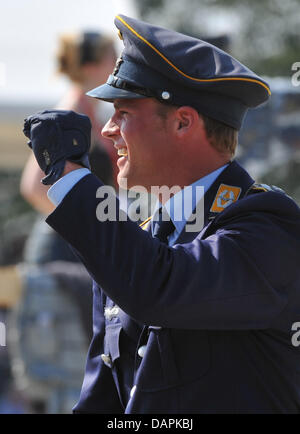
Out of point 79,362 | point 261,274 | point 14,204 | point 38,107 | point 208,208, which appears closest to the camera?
point 261,274

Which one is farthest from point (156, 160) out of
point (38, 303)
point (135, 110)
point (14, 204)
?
point (14, 204)

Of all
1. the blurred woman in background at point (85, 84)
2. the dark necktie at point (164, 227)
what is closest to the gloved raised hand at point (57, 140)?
the dark necktie at point (164, 227)

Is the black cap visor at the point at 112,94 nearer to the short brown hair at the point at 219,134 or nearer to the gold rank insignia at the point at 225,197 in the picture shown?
the short brown hair at the point at 219,134

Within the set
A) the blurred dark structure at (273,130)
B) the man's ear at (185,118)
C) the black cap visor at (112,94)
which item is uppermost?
the black cap visor at (112,94)

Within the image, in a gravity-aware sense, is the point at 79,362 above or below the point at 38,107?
below

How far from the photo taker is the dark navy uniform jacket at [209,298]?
78.1 inches

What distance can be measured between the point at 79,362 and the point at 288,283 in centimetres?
266

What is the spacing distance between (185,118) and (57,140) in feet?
1.22

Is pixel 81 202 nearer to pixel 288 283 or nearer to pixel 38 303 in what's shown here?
pixel 288 283

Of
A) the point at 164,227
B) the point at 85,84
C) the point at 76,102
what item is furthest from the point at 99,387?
the point at 85,84

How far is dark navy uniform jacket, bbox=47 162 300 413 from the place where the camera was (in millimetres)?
1984

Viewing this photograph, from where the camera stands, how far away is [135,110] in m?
2.26

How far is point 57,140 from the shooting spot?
6.70 ft

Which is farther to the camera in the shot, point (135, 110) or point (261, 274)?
point (135, 110)
